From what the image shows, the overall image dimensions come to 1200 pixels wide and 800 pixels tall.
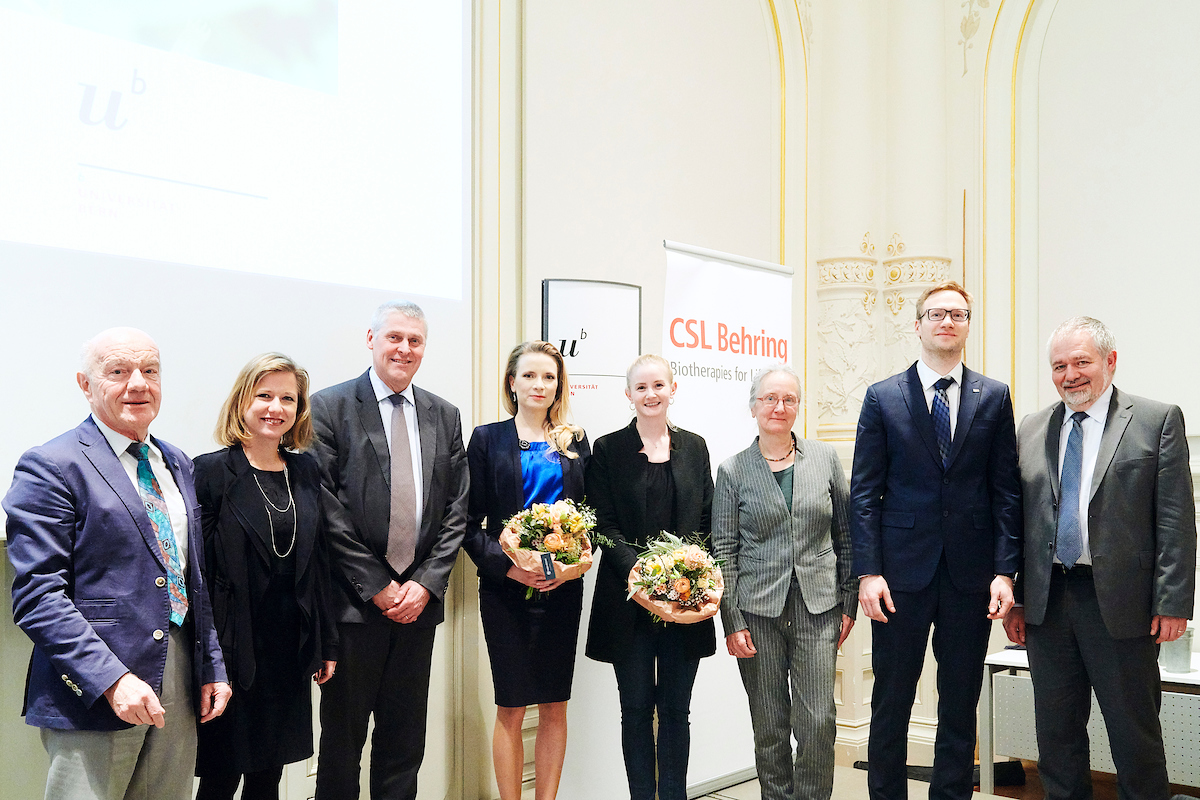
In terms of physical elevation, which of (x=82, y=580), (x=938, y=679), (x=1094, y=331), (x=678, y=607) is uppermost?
(x=1094, y=331)

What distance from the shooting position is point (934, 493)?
298 cm

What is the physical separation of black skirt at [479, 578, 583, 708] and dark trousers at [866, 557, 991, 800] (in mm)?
1028

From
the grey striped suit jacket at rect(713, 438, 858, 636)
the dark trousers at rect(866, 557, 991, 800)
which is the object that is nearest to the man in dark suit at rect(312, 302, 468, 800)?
the grey striped suit jacket at rect(713, 438, 858, 636)

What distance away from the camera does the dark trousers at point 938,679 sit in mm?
2961

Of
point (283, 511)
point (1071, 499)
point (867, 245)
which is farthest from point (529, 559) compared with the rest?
point (867, 245)

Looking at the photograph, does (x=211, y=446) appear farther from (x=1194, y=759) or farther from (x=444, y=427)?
(x=1194, y=759)

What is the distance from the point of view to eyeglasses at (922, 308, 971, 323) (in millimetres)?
3016

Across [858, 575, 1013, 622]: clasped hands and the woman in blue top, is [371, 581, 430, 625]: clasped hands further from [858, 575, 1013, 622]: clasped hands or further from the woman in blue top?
[858, 575, 1013, 622]: clasped hands

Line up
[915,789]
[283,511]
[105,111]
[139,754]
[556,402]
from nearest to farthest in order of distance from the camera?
[139,754] → [283,511] → [105,111] → [556,402] → [915,789]

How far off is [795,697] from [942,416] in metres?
1.01

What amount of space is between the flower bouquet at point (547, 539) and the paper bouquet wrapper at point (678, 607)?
214mm

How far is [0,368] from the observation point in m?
2.62

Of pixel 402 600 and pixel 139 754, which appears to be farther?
pixel 402 600

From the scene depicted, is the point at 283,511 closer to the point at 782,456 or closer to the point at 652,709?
the point at 652,709
